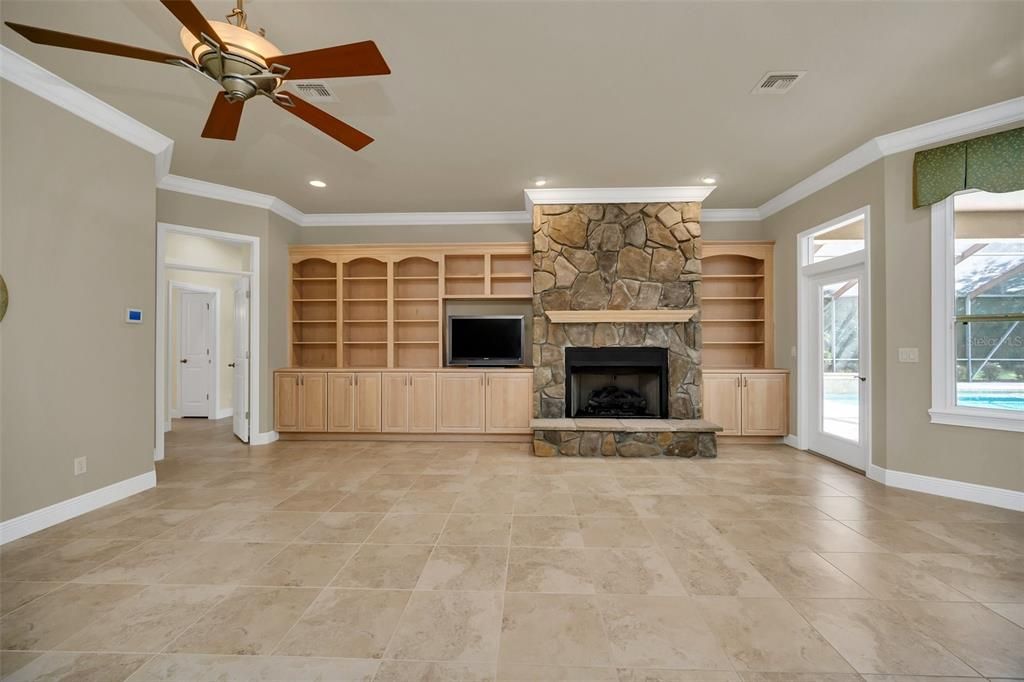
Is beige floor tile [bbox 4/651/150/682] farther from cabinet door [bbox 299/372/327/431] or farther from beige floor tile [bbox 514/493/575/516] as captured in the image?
cabinet door [bbox 299/372/327/431]

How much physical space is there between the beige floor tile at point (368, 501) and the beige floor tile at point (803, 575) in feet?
7.88

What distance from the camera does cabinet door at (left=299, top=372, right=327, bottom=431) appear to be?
527cm

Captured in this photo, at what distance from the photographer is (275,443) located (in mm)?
5195

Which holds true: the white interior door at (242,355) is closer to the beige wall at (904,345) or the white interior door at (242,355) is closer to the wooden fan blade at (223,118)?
the wooden fan blade at (223,118)

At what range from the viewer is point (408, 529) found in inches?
106

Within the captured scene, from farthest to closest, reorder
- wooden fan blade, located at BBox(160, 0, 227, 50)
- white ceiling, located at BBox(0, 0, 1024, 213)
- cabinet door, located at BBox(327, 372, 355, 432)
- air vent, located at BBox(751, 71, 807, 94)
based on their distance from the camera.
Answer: cabinet door, located at BBox(327, 372, 355, 432), air vent, located at BBox(751, 71, 807, 94), white ceiling, located at BBox(0, 0, 1024, 213), wooden fan blade, located at BBox(160, 0, 227, 50)

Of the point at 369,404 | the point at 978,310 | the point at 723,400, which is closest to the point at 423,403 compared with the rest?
the point at 369,404

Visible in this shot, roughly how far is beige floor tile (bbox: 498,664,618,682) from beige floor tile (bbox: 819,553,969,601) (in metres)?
1.47

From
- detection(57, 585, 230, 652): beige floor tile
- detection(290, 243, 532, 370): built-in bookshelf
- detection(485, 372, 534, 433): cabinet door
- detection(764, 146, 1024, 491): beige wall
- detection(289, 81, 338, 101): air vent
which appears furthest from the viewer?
detection(290, 243, 532, 370): built-in bookshelf

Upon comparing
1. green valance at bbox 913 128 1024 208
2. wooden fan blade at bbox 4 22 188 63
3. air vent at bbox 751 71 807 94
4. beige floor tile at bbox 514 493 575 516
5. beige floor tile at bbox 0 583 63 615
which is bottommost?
beige floor tile at bbox 514 493 575 516

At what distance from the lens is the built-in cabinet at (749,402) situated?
505cm

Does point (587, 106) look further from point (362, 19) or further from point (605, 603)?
point (605, 603)

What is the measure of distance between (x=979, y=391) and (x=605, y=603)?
356 centimetres

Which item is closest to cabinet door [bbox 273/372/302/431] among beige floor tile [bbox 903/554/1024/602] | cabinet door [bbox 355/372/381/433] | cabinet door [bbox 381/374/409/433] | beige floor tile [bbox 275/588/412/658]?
cabinet door [bbox 355/372/381/433]
